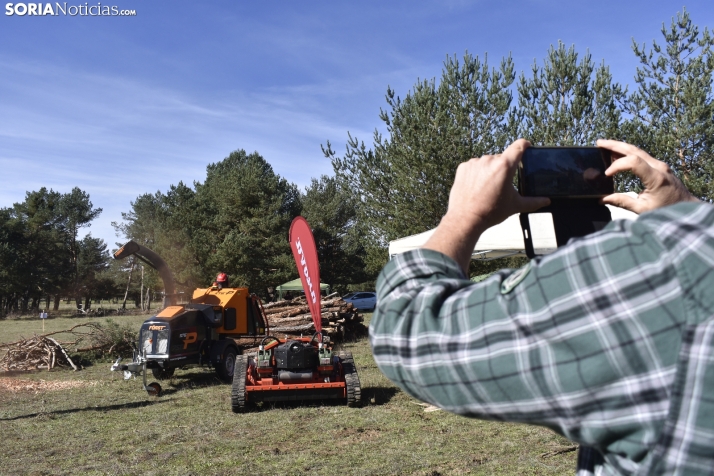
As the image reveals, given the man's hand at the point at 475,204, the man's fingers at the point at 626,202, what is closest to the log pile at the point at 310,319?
the man's fingers at the point at 626,202

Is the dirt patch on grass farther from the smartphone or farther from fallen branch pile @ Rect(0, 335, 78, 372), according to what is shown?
the smartphone

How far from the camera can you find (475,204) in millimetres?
1002

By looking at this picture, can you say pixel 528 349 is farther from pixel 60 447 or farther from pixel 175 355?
pixel 175 355

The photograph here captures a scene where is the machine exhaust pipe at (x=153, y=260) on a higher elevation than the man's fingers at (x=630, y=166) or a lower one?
higher

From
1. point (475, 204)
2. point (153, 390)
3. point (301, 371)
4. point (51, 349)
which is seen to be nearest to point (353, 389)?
point (301, 371)

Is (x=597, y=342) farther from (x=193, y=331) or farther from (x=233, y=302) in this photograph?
(x=233, y=302)

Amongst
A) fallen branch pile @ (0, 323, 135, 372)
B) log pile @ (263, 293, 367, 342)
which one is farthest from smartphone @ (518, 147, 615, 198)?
log pile @ (263, 293, 367, 342)

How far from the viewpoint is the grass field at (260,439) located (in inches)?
243

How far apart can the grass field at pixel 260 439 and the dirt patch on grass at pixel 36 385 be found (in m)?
1.33

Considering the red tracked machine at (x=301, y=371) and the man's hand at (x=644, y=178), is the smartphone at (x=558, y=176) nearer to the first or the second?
the man's hand at (x=644, y=178)

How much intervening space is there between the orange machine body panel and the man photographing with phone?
12.0m

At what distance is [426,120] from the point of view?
2036cm

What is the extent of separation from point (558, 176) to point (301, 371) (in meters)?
8.31

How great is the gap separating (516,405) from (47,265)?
2377 inches
